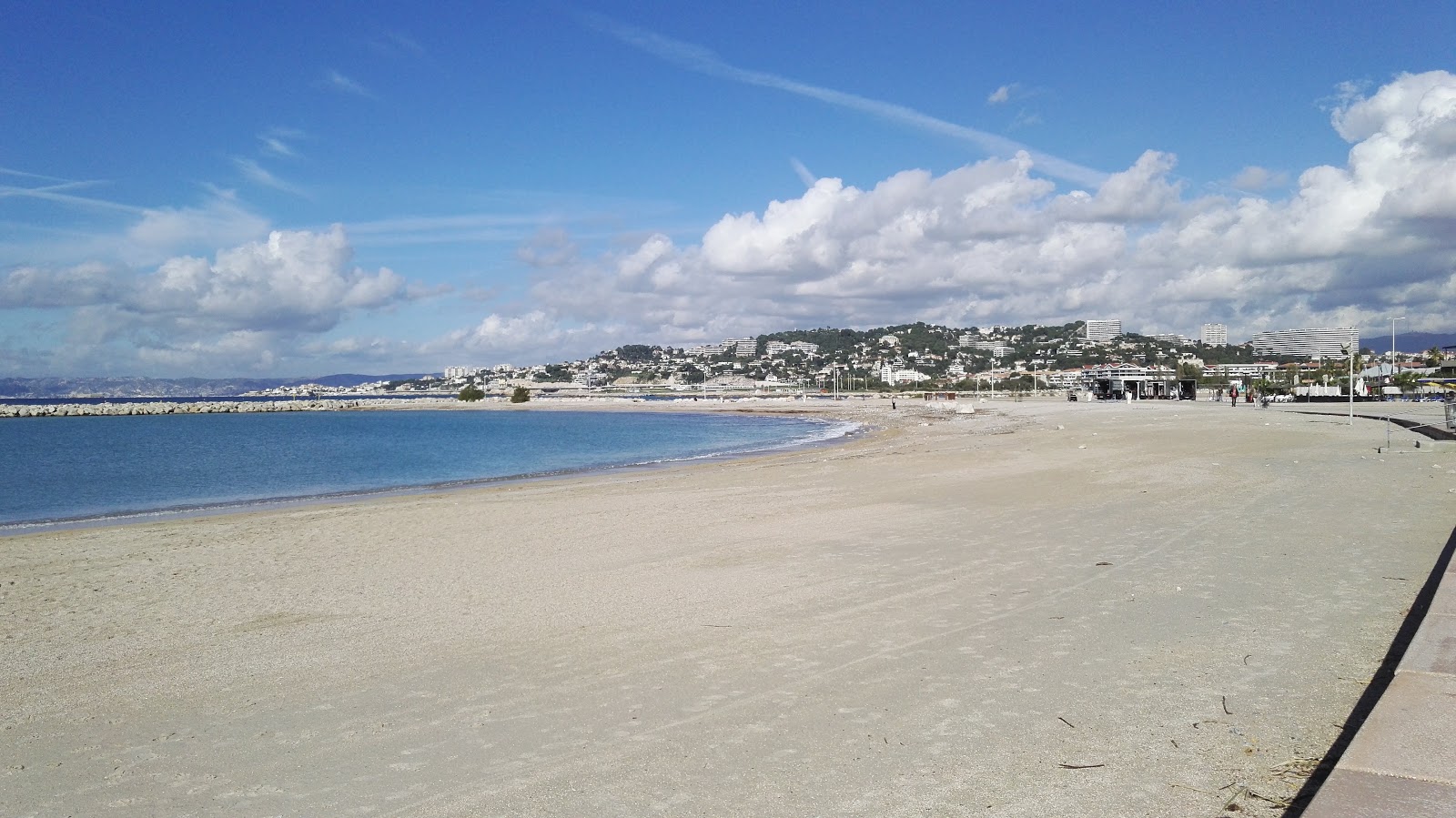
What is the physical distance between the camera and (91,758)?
4.48 m

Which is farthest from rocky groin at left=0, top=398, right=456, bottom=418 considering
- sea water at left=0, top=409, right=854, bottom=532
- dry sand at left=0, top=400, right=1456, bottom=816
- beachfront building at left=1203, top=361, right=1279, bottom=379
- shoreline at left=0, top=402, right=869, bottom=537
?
beachfront building at left=1203, top=361, right=1279, bottom=379

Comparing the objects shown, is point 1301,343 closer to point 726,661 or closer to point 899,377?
point 899,377

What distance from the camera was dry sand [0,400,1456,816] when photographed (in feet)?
12.8

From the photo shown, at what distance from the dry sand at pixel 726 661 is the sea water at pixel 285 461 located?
10751 mm

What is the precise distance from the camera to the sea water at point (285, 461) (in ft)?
74.4

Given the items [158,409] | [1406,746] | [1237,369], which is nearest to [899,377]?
[1237,369]

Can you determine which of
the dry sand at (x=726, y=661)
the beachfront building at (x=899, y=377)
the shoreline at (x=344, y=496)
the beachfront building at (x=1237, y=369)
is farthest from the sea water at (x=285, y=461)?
the beachfront building at (x=899, y=377)

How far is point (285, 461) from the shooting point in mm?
36312

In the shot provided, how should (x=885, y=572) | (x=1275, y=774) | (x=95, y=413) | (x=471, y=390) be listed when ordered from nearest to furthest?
(x=1275, y=774)
(x=885, y=572)
(x=95, y=413)
(x=471, y=390)

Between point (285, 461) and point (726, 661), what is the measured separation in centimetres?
A: 3549

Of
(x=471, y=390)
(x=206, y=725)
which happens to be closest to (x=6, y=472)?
(x=206, y=725)

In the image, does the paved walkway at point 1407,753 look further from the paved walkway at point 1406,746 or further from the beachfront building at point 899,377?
the beachfront building at point 899,377

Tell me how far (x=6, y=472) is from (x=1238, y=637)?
131 ft

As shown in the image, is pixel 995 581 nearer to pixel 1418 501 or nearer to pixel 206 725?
pixel 206 725
